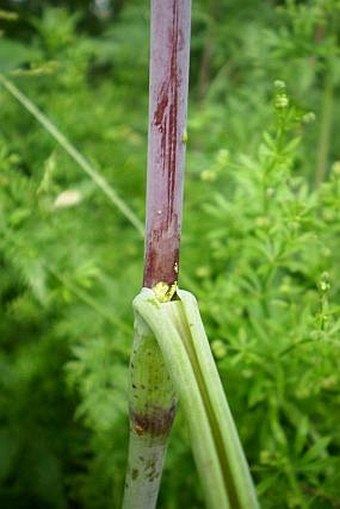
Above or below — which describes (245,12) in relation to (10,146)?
above

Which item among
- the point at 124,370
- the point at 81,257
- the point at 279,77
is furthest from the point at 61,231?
the point at 279,77

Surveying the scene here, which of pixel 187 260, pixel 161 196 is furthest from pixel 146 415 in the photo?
pixel 187 260

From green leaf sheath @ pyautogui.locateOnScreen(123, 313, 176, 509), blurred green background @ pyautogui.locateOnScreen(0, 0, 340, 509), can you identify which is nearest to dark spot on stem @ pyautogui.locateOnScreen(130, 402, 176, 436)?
green leaf sheath @ pyautogui.locateOnScreen(123, 313, 176, 509)

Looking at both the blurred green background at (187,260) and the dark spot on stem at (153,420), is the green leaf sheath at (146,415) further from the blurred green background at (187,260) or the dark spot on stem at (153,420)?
the blurred green background at (187,260)

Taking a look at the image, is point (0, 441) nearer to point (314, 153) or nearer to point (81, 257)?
point (81, 257)

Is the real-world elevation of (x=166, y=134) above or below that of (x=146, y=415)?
above

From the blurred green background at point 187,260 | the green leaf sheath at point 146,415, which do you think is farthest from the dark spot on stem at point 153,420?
the blurred green background at point 187,260

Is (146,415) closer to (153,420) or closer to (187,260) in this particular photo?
(153,420)
